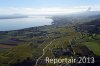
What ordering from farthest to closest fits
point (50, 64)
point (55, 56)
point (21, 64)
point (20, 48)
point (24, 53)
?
point (20, 48) < point (24, 53) < point (55, 56) < point (21, 64) < point (50, 64)

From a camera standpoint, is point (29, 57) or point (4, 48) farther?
point (4, 48)

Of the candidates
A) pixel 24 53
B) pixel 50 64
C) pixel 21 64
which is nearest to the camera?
pixel 50 64

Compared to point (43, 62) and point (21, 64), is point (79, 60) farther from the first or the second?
point (21, 64)

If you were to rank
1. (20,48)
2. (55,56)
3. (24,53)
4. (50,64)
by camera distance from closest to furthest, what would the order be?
1. (50,64)
2. (55,56)
3. (24,53)
4. (20,48)

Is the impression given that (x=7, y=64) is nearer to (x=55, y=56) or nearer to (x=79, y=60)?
(x=55, y=56)

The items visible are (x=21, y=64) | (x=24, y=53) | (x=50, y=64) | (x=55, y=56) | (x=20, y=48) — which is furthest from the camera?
(x=20, y=48)

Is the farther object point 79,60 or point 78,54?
point 78,54

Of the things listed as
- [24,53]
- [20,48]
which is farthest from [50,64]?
[20,48]

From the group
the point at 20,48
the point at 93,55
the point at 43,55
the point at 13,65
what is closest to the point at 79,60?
the point at 93,55
